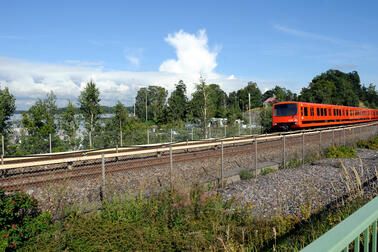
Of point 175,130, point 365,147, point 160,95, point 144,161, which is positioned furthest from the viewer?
point 160,95

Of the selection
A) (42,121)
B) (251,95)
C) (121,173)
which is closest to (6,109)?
(42,121)

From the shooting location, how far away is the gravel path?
7.07 m

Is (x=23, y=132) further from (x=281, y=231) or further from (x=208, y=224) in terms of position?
(x=281, y=231)

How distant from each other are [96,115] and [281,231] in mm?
19884

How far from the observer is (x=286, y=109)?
25.7 meters

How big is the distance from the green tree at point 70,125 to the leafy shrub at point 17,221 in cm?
1276

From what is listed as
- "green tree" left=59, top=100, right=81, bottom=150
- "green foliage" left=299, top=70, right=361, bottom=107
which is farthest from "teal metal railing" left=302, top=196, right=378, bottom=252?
"green foliage" left=299, top=70, right=361, bottom=107

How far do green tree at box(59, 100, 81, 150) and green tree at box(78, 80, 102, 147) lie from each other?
0.93m

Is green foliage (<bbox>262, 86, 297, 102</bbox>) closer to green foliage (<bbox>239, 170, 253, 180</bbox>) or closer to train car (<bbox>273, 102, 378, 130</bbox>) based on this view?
train car (<bbox>273, 102, 378, 130</bbox>)

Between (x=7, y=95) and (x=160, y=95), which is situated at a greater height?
(x=160, y=95)

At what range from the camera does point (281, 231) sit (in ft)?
17.9

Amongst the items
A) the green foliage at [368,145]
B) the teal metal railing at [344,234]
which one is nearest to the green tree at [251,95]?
the green foliage at [368,145]

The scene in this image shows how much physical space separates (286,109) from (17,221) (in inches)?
946

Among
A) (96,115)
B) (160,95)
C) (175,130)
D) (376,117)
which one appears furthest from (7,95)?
(160,95)
